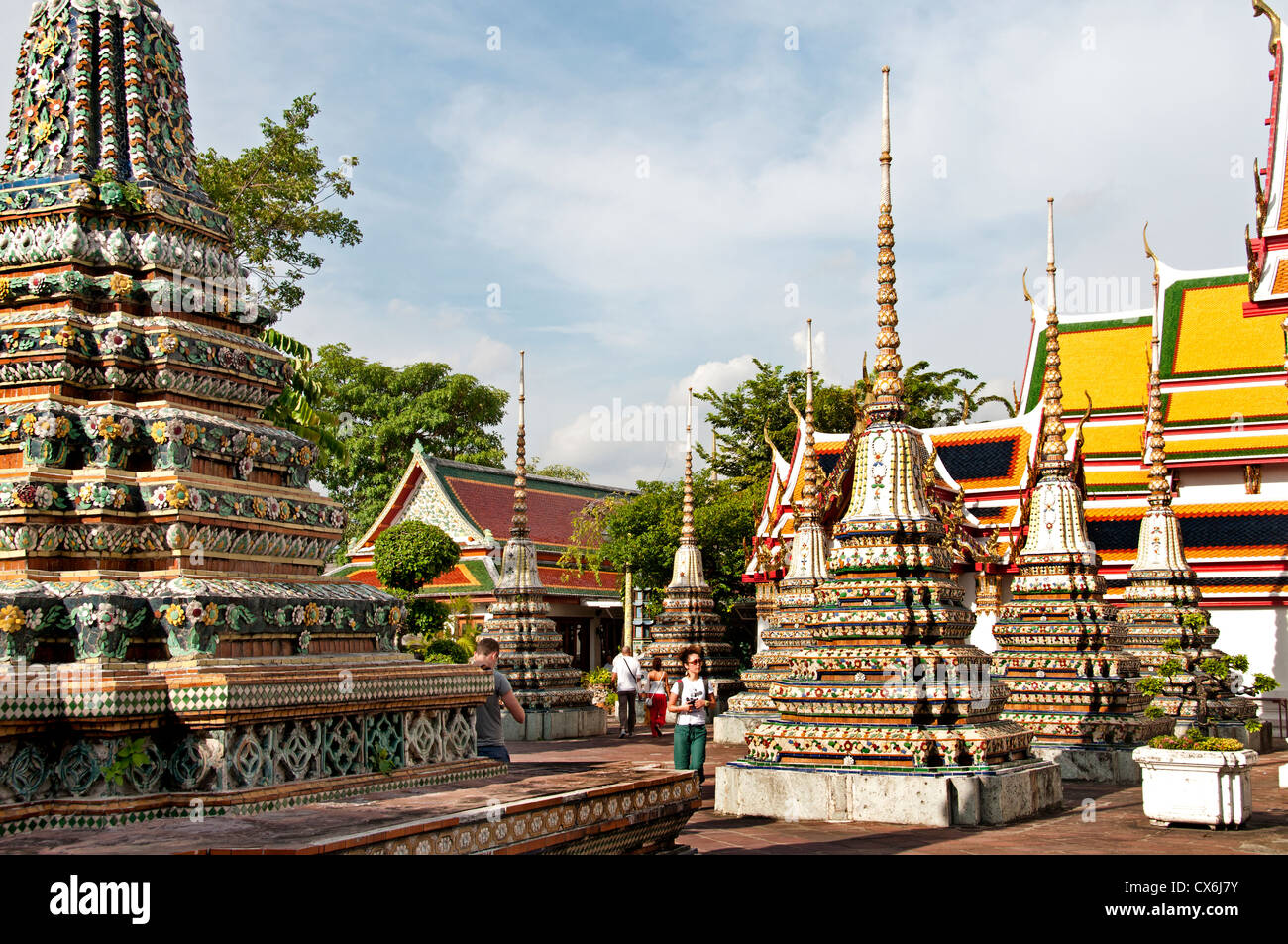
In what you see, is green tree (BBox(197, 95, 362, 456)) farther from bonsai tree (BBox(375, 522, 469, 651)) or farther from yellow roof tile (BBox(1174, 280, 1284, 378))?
yellow roof tile (BBox(1174, 280, 1284, 378))

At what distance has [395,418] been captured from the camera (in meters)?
46.3

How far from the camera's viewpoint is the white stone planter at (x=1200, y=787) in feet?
34.5

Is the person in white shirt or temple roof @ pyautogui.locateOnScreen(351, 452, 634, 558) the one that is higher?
temple roof @ pyautogui.locateOnScreen(351, 452, 634, 558)

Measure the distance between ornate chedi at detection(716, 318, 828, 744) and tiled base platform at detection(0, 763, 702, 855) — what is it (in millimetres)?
12884

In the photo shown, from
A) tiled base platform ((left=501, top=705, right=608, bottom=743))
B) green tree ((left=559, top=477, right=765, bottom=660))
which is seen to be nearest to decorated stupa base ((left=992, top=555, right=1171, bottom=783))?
tiled base platform ((left=501, top=705, right=608, bottom=743))

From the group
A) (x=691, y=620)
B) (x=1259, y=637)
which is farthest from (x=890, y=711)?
(x=1259, y=637)

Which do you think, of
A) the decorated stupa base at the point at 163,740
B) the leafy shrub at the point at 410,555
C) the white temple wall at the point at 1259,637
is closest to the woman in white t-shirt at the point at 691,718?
the decorated stupa base at the point at 163,740

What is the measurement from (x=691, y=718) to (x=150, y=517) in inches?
276

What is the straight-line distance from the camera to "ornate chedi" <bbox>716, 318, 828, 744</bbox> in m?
19.8

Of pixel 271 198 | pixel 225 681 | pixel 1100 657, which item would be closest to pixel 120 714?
pixel 225 681

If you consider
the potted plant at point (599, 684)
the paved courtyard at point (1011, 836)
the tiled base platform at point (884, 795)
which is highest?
the tiled base platform at point (884, 795)

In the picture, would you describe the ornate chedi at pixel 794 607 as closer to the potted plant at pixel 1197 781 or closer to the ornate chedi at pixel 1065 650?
the ornate chedi at pixel 1065 650

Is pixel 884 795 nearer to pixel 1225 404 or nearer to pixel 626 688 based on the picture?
pixel 626 688

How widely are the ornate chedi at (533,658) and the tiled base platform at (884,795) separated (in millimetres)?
10648
